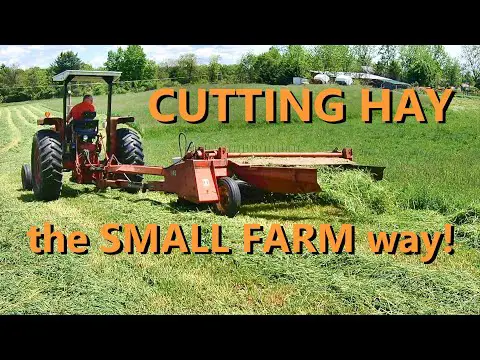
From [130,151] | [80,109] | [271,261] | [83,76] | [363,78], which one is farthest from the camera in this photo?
[363,78]

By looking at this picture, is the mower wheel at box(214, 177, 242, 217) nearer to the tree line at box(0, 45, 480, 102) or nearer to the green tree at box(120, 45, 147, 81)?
the tree line at box(0, 45, 480, 102)

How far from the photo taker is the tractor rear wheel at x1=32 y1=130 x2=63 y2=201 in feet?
26.7

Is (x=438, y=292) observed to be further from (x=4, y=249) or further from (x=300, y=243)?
(x=4, y=249)

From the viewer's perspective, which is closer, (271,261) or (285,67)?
(271,261)

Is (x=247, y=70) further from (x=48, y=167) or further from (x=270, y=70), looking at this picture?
(x=48, y=167)

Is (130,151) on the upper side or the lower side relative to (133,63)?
lower

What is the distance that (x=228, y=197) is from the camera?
7.01 m

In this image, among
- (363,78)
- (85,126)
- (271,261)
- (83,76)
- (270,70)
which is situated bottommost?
(271,261)

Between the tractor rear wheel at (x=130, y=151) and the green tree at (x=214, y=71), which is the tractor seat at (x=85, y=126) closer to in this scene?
the tractor rear wheel at (x=130, y=151)

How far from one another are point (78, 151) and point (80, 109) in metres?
0.65

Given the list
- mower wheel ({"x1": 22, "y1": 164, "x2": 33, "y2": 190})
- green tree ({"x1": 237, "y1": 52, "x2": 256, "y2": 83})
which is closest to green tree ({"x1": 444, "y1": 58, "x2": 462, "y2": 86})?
green tree ({"x1": 237, "y1": 52, "x2": 256, "y2": 83})

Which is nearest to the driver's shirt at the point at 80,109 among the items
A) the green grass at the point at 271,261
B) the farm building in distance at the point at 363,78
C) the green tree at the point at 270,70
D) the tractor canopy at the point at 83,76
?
the tractor canopy at the point at 83,76

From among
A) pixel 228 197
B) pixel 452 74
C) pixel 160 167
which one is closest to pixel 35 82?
pixel 452 74

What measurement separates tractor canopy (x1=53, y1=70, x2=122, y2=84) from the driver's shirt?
15.4 inches
